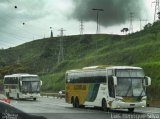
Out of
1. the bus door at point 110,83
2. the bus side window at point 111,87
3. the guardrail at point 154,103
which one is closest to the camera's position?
the bus side window at point 111,87

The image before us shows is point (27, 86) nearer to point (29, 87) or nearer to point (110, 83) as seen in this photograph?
point (29, 87)

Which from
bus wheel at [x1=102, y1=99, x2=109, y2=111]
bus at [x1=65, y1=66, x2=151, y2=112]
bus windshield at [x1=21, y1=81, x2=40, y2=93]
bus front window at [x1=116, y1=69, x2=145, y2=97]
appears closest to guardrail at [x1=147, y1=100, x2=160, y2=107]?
bus at [x1=65, y1=66, x2=151, y2=112]

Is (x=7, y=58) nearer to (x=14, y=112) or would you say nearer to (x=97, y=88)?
(x=97, y=88)

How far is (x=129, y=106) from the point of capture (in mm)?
32812

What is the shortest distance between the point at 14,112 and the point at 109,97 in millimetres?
20634

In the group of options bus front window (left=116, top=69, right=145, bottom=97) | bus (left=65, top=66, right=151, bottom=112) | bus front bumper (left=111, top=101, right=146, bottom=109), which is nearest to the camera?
bus front bumper (left=111, top=101, right=146, bottom=109)

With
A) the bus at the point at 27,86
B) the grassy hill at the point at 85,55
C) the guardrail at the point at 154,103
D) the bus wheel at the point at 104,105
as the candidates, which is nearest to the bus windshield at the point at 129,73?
the bus wheel at the point at 104,105

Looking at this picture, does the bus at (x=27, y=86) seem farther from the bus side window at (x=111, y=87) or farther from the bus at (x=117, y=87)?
the bus side window at (x=111, y=87)

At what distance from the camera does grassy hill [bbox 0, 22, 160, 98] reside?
81000 millimetres

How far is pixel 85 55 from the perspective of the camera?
136 m

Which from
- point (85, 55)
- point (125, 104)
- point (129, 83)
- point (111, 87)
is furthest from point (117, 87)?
point (85, 55)

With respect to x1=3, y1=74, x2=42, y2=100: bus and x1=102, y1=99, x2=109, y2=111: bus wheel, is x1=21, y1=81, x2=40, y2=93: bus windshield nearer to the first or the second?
x1=3, y1=74, x2=42, y2=100: bus

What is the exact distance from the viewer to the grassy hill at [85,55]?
8100 centimetres

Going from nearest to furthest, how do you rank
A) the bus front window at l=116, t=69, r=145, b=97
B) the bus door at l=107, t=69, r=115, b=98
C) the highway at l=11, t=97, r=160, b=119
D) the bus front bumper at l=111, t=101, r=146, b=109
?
the highway at l=11, t=97, r=160, b=119, the bus front bumper at l=111, t=101, r=146, b=109, the bus front window at l=116, t=69, r=145, b=97, the bus door at l=107, t=69, r=115, b=98
